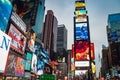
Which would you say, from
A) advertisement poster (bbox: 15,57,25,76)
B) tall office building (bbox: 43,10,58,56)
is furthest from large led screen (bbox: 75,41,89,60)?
tall office building (bbox: 43,10,58,56)

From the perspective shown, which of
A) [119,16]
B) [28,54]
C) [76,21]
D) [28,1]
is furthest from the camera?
[119,16]

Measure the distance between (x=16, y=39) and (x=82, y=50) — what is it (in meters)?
37.2

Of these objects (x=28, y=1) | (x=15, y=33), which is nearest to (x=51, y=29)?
(x=28, y=1)

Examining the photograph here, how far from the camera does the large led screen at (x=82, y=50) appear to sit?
58169 mm

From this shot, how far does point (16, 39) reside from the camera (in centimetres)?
2608

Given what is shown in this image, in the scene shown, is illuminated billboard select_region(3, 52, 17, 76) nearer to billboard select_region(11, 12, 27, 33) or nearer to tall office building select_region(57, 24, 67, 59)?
billboard select_region(11, 12, 27, 33)

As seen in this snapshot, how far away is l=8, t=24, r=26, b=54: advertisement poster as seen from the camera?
975 inches

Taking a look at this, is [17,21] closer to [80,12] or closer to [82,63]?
[82,63]

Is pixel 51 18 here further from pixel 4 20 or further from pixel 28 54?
pixel 4 20

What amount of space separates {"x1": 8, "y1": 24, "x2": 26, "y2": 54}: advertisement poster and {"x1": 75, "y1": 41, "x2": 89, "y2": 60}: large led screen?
109 feet

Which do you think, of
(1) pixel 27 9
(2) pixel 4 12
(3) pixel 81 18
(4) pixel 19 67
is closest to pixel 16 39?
(4) pixel 19 67

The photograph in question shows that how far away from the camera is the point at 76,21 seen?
6075 cm

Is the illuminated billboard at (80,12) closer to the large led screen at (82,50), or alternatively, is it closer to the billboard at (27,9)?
the large led screen at (82,50)

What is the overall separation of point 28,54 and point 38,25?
27.1 meters
